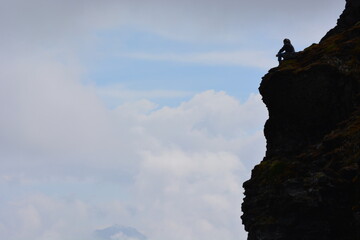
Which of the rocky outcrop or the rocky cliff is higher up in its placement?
the rocky outcrop

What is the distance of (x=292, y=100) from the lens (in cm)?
4647

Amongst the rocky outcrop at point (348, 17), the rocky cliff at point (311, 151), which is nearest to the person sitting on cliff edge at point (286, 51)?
the rocky cliff at point (311, 151)

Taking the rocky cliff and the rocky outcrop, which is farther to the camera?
the rocky outcrop

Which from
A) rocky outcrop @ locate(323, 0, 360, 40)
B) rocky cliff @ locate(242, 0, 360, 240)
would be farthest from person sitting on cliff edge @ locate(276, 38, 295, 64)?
rocky outcrop @ locate(323, 0, 360, 40)

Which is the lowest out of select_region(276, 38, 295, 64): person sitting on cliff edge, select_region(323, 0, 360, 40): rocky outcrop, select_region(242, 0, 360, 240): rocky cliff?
select_region(242, 0, 360, 240): rocky cliff

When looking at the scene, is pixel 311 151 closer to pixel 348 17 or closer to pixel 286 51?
pixel 286 51

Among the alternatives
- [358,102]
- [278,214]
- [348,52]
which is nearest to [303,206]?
[278,214]

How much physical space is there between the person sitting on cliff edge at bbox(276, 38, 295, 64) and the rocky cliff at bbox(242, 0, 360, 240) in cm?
136

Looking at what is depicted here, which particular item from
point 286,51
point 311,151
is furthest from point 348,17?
point 311,151

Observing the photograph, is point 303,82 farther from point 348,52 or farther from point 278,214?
point 278,214

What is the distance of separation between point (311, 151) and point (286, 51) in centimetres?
1526

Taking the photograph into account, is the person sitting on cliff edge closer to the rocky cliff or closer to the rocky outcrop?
the rocky cliff

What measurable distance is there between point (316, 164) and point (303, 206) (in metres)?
4.73

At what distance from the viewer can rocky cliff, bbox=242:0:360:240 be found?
35.3 meters
